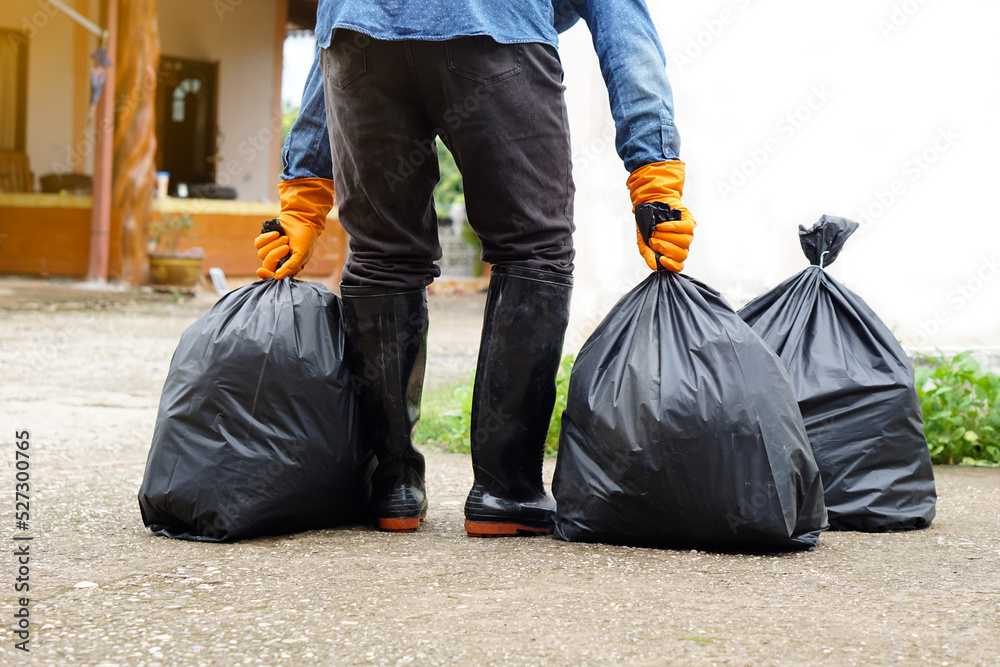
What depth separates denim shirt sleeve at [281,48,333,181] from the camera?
1.98 meters

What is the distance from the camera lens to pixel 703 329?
1.70 metres

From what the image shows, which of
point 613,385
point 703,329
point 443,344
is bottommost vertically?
point 443,344

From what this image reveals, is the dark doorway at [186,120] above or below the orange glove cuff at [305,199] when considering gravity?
above

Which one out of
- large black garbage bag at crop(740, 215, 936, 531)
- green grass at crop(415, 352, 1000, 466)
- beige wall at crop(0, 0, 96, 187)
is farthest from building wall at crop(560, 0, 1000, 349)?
beige wall at crop(0, 0, 96, 187)

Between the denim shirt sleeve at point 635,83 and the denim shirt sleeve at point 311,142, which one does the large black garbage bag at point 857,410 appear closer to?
the denim shirt sleeve at point 635,83

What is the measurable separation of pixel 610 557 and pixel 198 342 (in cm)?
83

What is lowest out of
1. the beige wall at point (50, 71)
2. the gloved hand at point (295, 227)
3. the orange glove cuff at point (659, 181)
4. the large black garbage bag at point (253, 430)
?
the large black garbage bag at point (253, 430)

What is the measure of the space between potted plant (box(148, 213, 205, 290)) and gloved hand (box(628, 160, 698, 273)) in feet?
25.4

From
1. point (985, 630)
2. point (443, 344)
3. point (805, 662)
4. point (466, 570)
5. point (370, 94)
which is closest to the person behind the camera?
point (805, 662)

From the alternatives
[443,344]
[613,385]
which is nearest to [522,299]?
[613,385]

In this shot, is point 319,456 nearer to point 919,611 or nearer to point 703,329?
point 703,329

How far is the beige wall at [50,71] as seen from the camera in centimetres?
1027

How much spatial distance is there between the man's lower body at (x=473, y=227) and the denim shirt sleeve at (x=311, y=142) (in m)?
0.18

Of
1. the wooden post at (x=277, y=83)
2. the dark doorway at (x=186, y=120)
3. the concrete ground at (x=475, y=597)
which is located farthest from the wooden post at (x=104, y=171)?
the concrete ground at (x=475, y=597)
